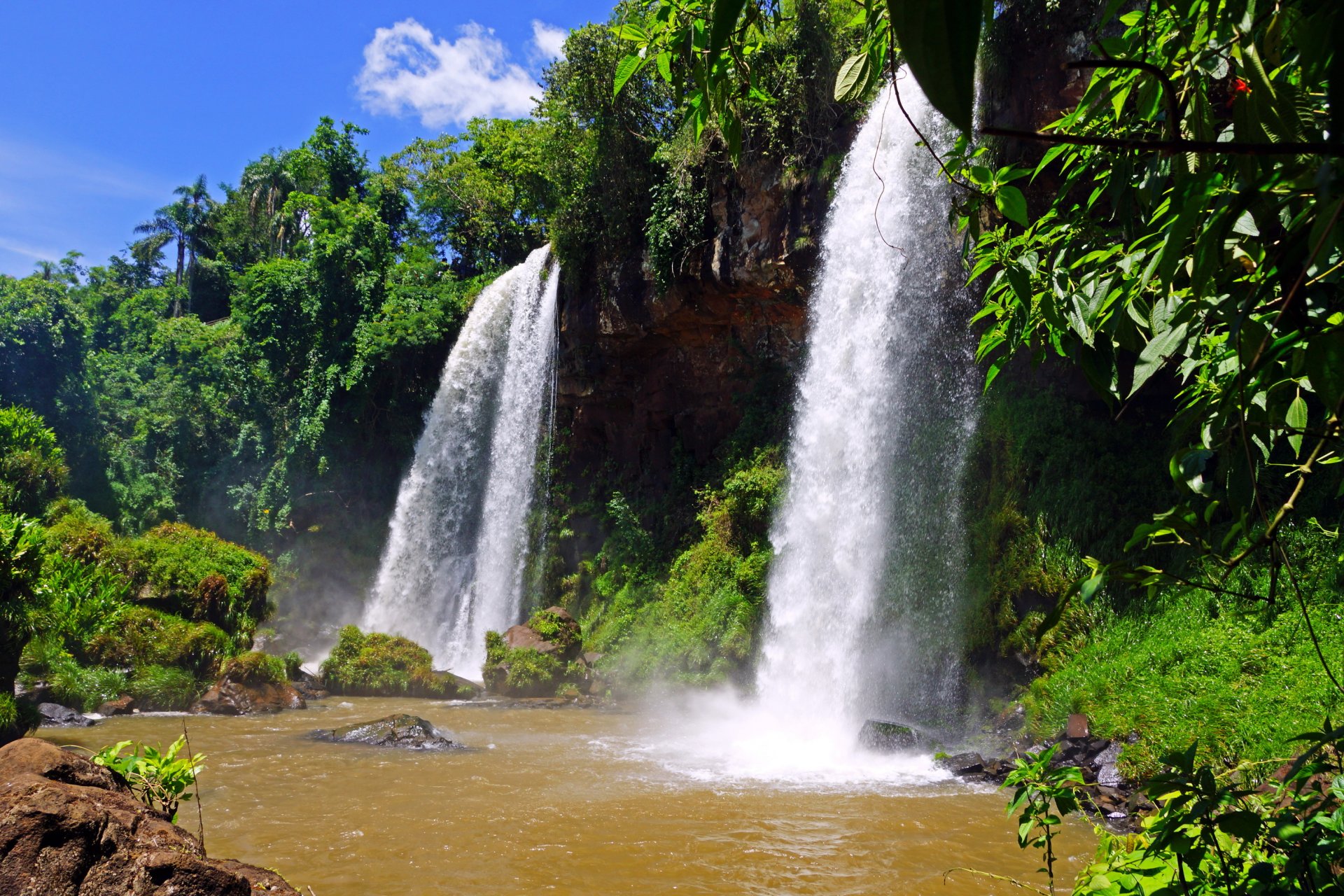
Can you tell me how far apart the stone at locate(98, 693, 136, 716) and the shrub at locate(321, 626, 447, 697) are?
3.73 metres

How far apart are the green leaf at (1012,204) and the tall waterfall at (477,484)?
1814 cm

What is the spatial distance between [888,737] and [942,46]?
9.52 meters

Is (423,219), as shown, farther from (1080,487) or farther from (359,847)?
(359,847)

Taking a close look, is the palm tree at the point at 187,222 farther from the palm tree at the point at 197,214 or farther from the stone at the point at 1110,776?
the stone at the point at 1110,776

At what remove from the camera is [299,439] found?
23.6 meters

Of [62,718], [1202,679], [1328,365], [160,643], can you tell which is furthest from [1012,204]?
[160,643]

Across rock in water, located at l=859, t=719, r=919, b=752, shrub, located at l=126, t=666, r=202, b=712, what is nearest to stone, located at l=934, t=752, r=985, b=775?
rock in water, located at l=859, t=719, r=919, b=752

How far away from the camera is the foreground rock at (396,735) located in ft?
31.0

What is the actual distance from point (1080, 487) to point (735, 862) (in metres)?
7.08

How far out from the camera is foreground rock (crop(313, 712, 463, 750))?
9.46 m

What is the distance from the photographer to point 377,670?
14992 mm

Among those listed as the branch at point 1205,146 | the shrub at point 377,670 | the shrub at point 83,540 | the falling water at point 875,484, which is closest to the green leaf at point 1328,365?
the branch at point 1205,146

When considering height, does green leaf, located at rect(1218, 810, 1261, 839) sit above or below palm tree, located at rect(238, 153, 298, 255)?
below

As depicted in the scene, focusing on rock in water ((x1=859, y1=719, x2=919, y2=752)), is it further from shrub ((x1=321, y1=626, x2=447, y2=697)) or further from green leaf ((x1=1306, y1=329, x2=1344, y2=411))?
green leaf ((x1=1306, y1=329, x2=1344, y2=411))
